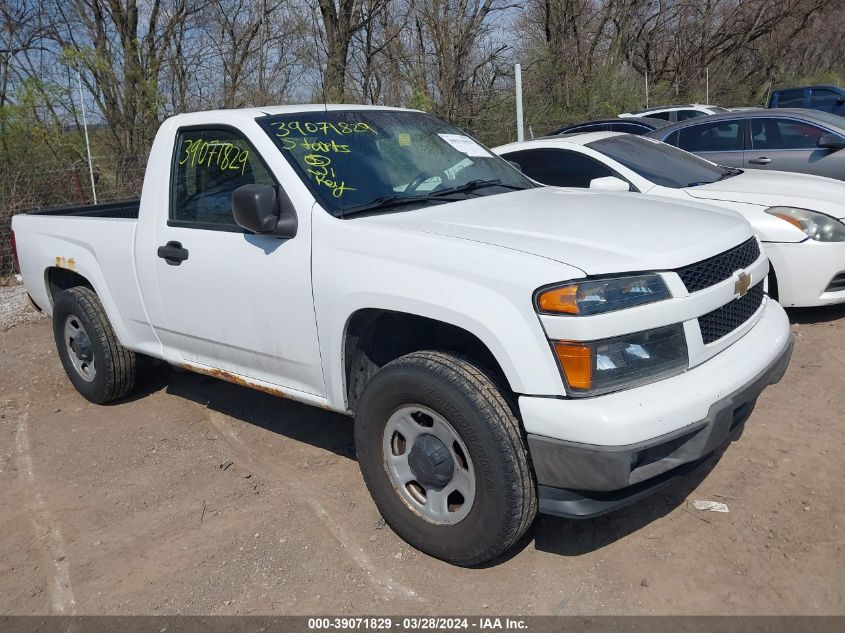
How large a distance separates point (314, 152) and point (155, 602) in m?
2.16

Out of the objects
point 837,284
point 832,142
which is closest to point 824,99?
point 832,142

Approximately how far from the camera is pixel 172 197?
4305mm

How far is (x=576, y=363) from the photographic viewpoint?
8.75 ft

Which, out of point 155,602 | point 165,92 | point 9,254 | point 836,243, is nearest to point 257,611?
point 155,602

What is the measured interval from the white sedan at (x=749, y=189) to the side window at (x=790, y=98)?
11033 mm

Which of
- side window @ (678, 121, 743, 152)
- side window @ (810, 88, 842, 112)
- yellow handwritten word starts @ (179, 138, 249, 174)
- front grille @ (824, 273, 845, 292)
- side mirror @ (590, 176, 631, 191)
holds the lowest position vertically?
front grille @ (824, 273, 845, 292)

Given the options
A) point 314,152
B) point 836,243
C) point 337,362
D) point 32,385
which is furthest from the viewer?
point 32,385

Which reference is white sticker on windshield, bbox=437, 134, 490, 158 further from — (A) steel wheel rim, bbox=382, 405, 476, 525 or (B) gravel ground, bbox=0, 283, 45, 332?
(B) gravel ground, bbox=0, 283, 45, 332

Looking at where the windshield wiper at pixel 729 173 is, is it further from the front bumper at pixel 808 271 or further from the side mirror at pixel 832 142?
the side mirror at pixel 832 142

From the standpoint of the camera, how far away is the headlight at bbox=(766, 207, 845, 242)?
5.54 metres

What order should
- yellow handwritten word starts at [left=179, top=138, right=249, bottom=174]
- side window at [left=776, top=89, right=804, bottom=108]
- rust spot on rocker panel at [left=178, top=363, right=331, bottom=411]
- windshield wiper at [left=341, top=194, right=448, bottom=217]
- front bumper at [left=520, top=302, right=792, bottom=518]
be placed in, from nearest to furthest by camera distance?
front bumper at [left=520, top=302, right=792, bottom=518]
windshield wiper at [left=341, top=194, right=448, bottom=217]
rust spot on rocker panel at [left=178, top=363, right=331, bottom=411]
yellow handwritten word starts at [left=179, top=138, right=249, bottom=174]
side window at [left=776, top=89, right=804, bottom=108]

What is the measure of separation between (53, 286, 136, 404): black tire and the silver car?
21.7ft

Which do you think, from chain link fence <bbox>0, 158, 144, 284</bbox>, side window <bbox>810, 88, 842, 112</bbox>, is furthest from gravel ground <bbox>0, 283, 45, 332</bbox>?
side window <bbox>810, 88, 842, 112</bbox>

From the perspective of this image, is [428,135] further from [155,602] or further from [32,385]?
[32,385]
